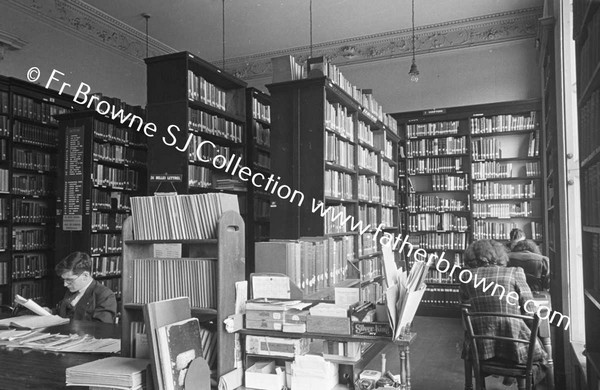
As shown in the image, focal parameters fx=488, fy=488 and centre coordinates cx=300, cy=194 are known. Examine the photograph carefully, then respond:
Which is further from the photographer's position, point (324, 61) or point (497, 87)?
point (497, 87)

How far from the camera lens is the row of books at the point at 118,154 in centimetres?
621

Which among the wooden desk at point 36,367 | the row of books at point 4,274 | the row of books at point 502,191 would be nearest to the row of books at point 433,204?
the row of books at point 502,191

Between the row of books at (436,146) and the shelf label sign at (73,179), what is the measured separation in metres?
4.93

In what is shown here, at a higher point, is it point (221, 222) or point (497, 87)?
point (497, 87)

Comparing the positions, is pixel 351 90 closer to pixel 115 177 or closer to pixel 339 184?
pixel 339 184

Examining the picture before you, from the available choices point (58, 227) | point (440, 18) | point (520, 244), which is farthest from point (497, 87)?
point (58, 227)

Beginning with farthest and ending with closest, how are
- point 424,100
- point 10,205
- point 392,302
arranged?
point 424,100 → point 10,205 → point 392,302

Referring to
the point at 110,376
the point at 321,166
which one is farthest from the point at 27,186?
the point at 110,376

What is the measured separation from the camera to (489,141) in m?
7.51

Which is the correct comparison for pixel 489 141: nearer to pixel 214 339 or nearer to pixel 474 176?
pixel 474 176

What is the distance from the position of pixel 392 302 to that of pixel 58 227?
5.38 m

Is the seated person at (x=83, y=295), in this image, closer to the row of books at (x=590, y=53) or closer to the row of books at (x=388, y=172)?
the row of books at (x=590, y=53)

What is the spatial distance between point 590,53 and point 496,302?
5.85 feet

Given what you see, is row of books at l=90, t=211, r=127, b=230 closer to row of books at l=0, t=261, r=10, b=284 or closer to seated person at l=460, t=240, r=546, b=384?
row of books at l=0, t=261, r=10, b=284
